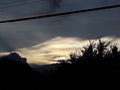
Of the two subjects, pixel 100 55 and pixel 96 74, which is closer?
pixel 96 74

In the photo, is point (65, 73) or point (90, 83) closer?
point (90, 83)

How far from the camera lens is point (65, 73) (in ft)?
131

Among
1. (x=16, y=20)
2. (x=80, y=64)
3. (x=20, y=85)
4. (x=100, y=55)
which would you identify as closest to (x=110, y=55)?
(x=100, y=55)

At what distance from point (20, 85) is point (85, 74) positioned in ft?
31.4

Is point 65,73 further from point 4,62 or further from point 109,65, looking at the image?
point 4,62

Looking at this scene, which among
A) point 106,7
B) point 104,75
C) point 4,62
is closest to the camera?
point 106,7

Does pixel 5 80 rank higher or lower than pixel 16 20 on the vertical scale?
higher

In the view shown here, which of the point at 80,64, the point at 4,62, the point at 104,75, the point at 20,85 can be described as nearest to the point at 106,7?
the point at 104,75

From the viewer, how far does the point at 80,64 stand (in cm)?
3872

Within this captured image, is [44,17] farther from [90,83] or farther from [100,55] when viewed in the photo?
[100,55]

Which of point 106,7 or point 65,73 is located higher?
point 65,73

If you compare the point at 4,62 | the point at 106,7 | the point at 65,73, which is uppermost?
the point at 4,62

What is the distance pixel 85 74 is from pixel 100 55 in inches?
135

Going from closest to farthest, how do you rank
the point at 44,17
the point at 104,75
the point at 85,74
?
the point at 44,17 < the point at 104,75 < the point at 85,74
